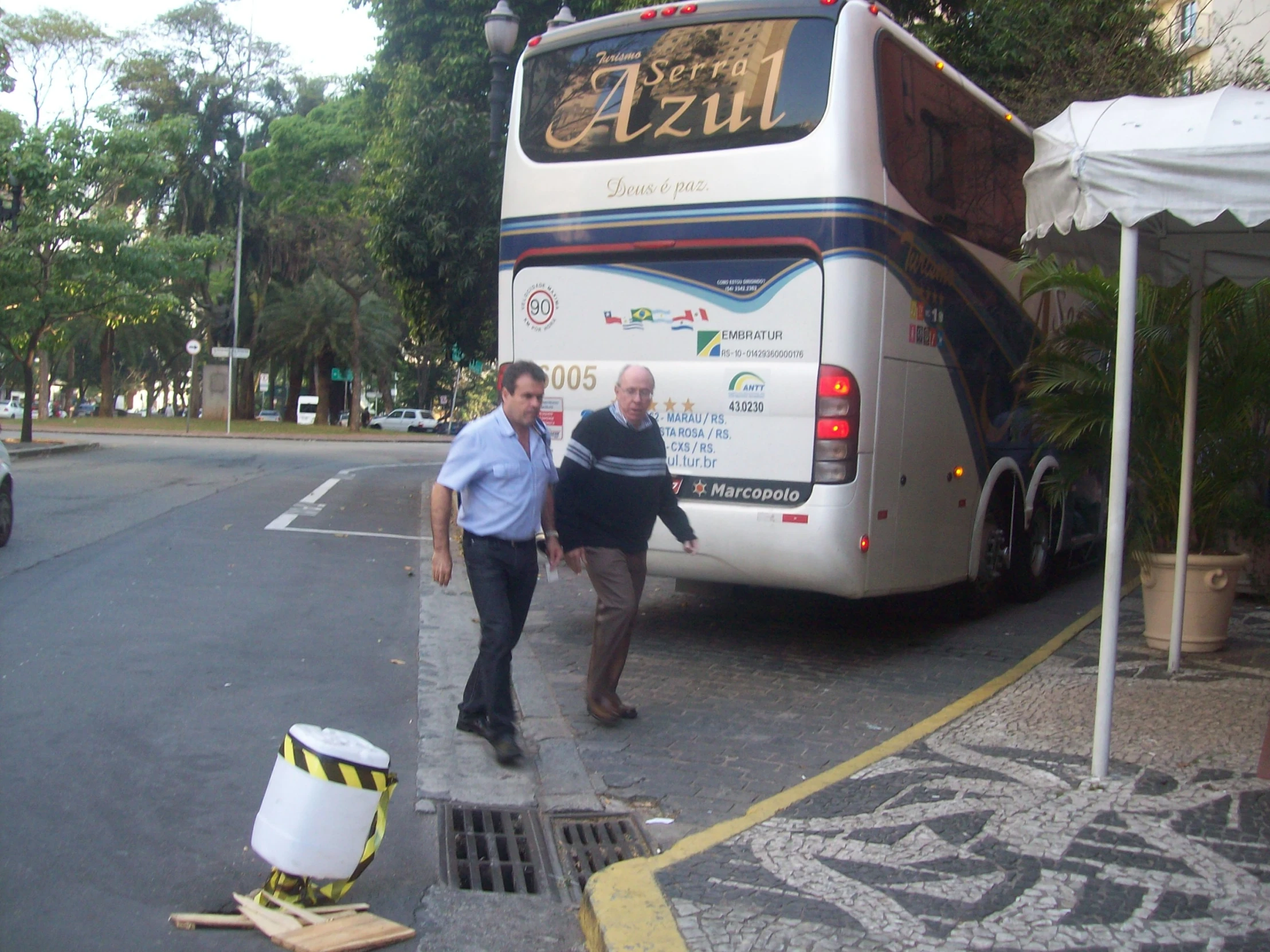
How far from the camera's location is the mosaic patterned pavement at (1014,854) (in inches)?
154

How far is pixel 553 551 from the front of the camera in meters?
6.24

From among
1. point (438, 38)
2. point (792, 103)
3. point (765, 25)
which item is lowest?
point (792, 103)

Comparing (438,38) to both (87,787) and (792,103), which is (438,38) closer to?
(792,103)

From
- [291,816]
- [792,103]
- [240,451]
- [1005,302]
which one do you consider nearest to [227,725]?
[291,816]

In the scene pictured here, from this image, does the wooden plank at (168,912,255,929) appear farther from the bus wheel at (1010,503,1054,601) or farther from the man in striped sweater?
the bus wheel at (1010,503,1054,601)

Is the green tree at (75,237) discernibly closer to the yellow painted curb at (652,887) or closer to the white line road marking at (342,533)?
the white line road marking at (342,533)

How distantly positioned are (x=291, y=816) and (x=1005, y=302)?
7.36m

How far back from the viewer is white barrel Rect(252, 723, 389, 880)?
394 centimetres

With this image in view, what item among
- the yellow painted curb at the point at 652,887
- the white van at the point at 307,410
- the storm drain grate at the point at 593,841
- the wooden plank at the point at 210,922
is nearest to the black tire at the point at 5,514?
the storm drain grate at the point at 593,841

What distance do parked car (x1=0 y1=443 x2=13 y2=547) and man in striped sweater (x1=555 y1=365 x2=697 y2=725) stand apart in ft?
24.6

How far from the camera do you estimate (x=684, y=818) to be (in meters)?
5.11

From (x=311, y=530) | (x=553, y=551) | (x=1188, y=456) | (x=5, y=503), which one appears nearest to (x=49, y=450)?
(x=311, y=530)

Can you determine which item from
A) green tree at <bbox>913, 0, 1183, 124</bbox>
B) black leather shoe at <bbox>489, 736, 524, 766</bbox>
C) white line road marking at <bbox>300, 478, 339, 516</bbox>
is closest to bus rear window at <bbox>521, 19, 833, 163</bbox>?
black leather shoe at <bbox>489, 736, 524, 766</bbox>

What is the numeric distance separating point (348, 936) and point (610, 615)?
8.69 feet
